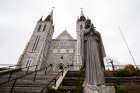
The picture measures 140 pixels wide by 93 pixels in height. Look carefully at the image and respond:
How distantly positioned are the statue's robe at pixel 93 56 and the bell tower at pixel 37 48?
1874cm

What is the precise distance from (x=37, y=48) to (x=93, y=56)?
22444 millimetres

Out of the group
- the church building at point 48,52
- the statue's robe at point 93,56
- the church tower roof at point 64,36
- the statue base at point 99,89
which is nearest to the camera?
the statue base at point 99,89

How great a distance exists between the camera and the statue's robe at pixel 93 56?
416cm

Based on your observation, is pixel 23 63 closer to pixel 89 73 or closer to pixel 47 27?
pixel 47 27

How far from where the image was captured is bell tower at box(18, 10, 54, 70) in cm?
2342

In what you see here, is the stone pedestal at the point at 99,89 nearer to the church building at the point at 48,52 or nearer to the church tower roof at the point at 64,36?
the church building at the point at 48,52

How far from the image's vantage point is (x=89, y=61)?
444 centimetres

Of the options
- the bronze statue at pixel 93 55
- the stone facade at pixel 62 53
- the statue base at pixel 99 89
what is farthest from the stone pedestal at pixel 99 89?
the stone facade at pixel 62 53

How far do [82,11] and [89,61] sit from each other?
39188 millimetres

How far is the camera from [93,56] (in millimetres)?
4488

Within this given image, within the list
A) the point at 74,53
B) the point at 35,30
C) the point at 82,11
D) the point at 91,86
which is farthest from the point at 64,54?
the point at 91,86

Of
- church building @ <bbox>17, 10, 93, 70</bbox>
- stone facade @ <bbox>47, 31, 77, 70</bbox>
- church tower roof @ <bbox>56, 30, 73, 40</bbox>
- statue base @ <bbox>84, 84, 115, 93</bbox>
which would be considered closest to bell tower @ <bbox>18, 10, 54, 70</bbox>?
church building @ <bbox>17, 10, 93, 70</bbox>

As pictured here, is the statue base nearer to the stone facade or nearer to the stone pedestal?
the stone pedestal

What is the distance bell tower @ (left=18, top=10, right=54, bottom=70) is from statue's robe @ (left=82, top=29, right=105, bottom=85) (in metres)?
18.7
